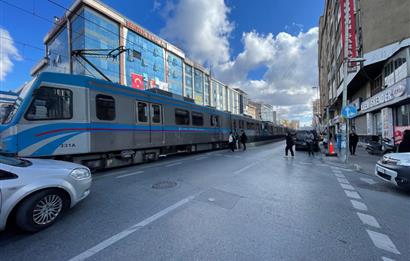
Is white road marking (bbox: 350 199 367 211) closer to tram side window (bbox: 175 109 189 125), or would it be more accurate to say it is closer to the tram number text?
the tram number text

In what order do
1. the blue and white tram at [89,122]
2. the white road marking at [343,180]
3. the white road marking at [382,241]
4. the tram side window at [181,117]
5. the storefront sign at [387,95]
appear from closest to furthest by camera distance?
1. the white road marking at [382,241]
2. the blue and white tram at [89,122]
3. the white road marking at [343,180]
4. the tram side window at [181,117]
5. the storefront sign at [387,95]

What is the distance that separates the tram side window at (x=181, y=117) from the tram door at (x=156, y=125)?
144 cm

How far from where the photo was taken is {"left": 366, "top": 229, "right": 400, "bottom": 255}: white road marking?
2.72 metres

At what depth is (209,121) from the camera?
15477 millimetres

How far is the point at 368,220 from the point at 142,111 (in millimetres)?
8666

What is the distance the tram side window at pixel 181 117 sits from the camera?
457 inches

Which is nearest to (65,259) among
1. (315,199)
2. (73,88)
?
(315,199)

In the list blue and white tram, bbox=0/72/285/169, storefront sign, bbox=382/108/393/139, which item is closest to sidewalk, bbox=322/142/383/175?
storefront sign, bbox=382/108/393/139

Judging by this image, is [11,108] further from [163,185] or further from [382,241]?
[382,241]

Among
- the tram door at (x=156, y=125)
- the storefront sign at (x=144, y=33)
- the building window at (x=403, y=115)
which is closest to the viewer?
the tram door at (x=156, y=125)

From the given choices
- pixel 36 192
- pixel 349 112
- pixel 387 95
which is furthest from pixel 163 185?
pixel 387 95

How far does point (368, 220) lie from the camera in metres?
3.63

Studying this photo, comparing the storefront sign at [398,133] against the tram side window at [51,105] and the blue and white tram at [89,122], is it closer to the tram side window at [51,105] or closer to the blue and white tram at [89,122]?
the blue and white tram at [89,122]

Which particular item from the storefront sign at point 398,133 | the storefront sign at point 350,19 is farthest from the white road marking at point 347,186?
the storefront sign at point 350,19
